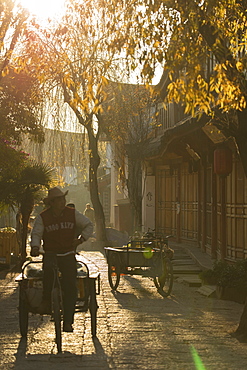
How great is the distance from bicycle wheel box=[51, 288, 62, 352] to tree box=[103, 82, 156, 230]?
21.6m

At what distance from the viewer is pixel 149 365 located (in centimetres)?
726

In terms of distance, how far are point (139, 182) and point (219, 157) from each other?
21.7 meters

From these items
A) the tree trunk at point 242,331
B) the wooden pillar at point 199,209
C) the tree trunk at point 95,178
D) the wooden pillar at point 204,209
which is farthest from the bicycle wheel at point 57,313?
the tree trunk at point 95,178

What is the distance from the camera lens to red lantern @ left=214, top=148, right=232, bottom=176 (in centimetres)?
1544

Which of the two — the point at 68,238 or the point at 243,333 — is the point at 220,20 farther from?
the point at 243,333

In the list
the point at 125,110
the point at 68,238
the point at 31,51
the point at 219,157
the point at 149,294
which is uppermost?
the point at 125,110

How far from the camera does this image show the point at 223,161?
608 inches

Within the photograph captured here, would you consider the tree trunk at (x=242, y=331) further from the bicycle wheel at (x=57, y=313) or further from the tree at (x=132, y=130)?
the tree at (x=132, y=130)

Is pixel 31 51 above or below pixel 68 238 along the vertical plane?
above

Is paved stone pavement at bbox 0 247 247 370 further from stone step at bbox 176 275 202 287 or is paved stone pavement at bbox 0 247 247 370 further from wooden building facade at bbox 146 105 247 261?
wooden building facade at bbox 146 105 247 261

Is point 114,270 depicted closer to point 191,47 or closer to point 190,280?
point 190,280

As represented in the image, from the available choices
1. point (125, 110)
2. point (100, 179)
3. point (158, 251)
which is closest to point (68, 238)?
point (158, 251)

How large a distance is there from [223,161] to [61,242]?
7520 mm

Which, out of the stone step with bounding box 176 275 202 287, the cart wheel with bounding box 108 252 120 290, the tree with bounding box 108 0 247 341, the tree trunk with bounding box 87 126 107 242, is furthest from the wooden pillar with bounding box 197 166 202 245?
A: the tree with bounding box 108 0 247 341
